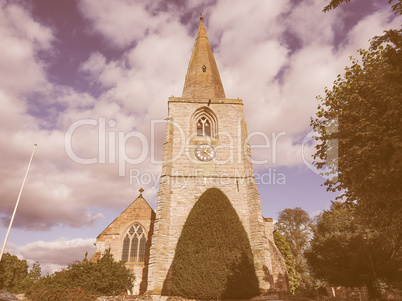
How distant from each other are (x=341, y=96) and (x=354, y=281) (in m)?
21.5

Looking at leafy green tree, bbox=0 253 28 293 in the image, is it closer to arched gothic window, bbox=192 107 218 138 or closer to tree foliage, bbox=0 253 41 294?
tree foliage, bbox=0 253 41 294

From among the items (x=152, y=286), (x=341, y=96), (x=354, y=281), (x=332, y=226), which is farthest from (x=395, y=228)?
(x=332, y=226)

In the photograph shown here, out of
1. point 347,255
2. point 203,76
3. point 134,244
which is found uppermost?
point 203,76

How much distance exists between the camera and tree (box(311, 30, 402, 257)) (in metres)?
8.09

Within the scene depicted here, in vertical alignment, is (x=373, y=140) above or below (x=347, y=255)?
above

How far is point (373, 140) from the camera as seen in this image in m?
9.31

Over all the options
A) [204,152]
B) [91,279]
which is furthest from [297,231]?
[91,279]

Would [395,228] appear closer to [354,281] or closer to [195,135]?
[195,135]

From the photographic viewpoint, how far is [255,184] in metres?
20.0

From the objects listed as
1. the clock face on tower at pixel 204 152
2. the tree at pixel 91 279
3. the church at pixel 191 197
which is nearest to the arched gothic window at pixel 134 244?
the church at pixel 191 197

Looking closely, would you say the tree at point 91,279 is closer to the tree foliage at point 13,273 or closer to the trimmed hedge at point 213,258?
the trimmed hedge at point 213,258

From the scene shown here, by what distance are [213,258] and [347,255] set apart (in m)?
17.9

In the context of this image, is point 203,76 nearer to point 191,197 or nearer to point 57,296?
point 191,197

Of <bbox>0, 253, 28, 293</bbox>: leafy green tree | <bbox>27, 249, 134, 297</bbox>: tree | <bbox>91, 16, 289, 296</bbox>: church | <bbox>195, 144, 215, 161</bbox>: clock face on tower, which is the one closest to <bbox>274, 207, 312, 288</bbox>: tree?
<bbox>91, 16, 289, 296</bbox>: church
